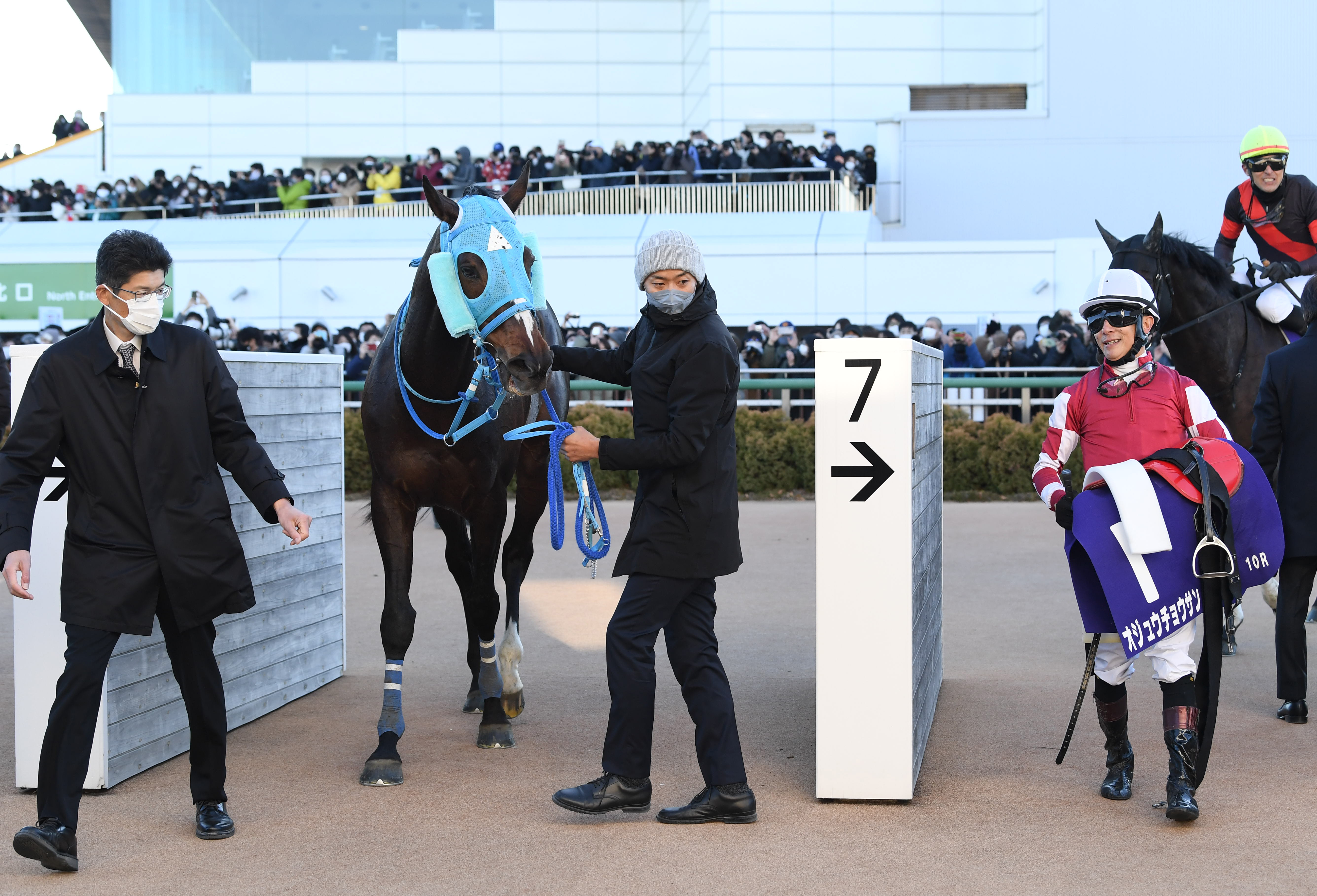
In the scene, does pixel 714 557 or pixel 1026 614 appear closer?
pixel 714 557

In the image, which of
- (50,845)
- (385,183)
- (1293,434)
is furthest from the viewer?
(385,183)

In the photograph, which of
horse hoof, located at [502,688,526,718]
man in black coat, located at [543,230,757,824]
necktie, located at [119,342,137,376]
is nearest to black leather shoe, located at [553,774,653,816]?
man in black coat, located at [543,230,757,824]

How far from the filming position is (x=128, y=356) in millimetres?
3943

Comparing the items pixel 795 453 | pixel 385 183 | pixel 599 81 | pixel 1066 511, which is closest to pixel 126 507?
pixel 1066 511

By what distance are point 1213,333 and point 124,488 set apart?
5.32 metres

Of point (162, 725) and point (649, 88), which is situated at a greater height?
point (649, 88)

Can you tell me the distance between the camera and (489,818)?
4250 mm

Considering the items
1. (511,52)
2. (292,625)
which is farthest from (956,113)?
(292,625)

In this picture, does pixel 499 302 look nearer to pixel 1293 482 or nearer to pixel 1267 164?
pixel 1293 482

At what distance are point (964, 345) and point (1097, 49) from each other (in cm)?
1580

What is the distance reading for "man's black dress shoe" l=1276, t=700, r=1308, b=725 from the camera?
5.29m

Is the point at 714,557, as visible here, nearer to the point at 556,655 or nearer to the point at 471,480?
the point at 471,480

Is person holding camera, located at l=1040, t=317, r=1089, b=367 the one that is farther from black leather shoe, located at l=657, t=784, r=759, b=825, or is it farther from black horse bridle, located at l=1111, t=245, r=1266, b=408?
black leather shoe, located at l=657, t=784, r=759, b=825

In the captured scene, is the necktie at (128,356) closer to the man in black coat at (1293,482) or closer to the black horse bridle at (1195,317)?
the man in black coat at (1293,482)
